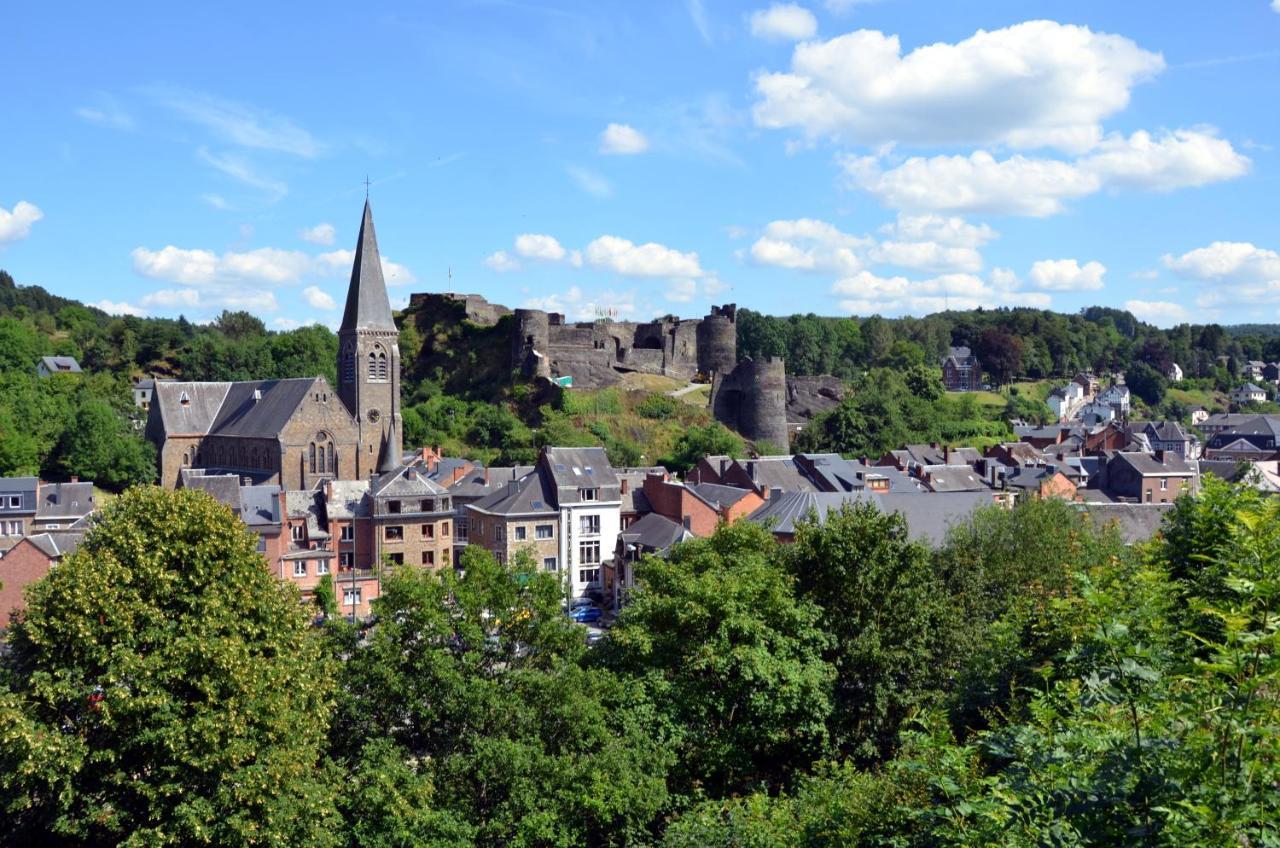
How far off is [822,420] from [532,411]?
23.2 meters

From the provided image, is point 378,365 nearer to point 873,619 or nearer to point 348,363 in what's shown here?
point 348,363

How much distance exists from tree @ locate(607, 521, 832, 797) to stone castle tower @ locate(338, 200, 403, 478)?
45346 millimetres

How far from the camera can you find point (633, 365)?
90.2 metres

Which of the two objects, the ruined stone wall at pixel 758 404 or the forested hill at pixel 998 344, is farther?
the forested hill at pixel 998 344

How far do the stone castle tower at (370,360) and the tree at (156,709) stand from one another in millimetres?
46893

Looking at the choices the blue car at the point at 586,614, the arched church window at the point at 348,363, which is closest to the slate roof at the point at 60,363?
the arched church window at the point at 348,363

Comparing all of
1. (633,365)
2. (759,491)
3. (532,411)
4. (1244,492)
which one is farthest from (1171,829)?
(633,365)

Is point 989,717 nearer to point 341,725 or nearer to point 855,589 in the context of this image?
point 855,589

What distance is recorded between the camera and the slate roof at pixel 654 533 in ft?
144

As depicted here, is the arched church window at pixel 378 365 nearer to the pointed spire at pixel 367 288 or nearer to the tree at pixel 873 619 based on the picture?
the pointed spire at pixel 367 288

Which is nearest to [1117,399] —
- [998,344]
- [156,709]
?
[998,344]

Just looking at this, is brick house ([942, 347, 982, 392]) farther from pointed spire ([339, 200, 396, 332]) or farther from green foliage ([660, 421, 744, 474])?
pointed spire ([339, 200, 396, 332])

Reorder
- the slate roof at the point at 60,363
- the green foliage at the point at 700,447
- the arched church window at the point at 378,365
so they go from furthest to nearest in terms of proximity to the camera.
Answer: the slate roof at the point at 60,363 → the green foliage at the point at 700,447 → the arched church window at the point at 378,365

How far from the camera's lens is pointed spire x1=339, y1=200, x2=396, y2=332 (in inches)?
2586
